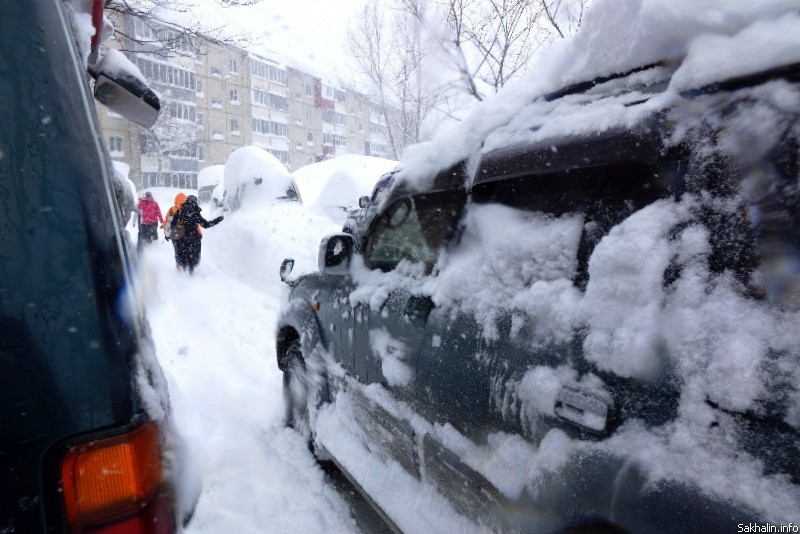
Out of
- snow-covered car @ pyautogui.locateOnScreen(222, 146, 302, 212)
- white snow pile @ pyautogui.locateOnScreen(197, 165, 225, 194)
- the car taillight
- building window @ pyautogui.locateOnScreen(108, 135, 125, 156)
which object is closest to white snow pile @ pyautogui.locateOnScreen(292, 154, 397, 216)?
snow-covered car @ pyautogui.locateOnScreen(222, 146, 302, 212)

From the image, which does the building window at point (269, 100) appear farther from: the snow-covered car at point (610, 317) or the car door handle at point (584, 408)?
the car door handle at point (584, 408)

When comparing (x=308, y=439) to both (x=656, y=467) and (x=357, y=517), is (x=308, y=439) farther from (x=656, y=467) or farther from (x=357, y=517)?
(x=656, y=467)

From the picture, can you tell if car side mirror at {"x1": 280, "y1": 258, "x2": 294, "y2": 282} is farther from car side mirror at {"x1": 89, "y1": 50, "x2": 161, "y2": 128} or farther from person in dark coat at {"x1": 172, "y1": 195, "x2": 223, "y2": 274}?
person in dark coat at {"x1": 172, "y1": 195, "x2": 223, "y2": 274}

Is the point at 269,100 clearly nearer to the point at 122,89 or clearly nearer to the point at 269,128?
the point at 269,128

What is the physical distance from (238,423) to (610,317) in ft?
10.8

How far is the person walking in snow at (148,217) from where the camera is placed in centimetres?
1174

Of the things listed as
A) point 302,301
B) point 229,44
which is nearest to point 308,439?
point 302,301

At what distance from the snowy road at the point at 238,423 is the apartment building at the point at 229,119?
17382mm

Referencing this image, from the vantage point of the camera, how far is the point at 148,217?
39.1ft

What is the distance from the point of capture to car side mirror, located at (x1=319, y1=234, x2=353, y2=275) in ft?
8.96

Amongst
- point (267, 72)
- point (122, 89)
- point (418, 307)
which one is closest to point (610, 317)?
point (418, 307)

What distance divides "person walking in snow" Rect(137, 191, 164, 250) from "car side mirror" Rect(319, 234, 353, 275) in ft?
34.7

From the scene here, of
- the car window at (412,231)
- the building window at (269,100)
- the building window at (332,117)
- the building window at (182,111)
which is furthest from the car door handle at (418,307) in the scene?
the building window at (332,117)

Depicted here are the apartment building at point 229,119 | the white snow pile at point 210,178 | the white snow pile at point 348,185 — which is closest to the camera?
the white snow pile at point 348,185
